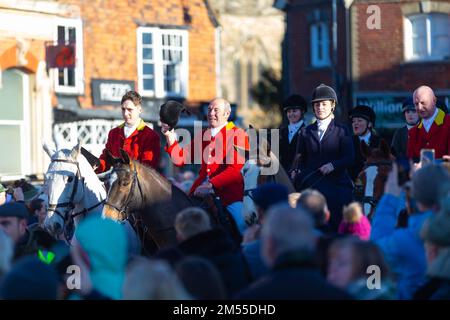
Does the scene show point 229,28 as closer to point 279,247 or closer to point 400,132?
point 400,132

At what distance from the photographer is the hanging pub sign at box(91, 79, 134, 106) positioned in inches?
1251

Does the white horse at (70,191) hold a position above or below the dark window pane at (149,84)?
below

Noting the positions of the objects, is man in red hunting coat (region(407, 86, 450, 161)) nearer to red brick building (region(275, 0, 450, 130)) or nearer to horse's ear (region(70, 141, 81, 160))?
horse's ear (region(70, 141, 81, 160))

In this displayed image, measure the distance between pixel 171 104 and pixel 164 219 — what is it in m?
1.79

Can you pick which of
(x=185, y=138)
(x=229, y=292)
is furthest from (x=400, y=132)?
(x=229, y=292)

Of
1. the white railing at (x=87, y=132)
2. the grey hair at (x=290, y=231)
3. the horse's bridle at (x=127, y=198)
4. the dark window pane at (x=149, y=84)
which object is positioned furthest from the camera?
the dark window pane at (x=149, y=84)

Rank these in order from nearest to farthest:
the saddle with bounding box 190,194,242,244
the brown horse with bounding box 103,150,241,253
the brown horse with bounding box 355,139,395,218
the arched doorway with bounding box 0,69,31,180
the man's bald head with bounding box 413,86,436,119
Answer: the brown horse with bounding box 355,139,395,218, the brown horse with bounding box 103,150,241,253, the saddle with bounding box 190,194,242,244, the man's bald head with bounding box 413,86,436,119, the arched doorway with bounding box 0,69,31,180

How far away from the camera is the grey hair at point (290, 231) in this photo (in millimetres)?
6730

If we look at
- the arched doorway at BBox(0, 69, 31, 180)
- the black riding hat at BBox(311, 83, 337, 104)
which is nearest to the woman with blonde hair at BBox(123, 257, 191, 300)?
the black riding hat at BBox(311, 83, 337, 104)

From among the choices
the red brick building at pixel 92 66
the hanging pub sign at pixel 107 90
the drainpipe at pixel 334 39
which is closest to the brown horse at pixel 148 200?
the red brick building at pixel 92 66

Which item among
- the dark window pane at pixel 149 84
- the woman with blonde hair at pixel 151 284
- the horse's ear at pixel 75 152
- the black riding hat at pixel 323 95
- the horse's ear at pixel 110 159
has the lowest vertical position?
the woman with blonde hair at pixel 151 284

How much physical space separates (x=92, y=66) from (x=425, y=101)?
67.6 ft

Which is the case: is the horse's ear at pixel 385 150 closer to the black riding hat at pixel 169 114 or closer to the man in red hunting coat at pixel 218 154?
the man in red hunting coat at pixel 218 154

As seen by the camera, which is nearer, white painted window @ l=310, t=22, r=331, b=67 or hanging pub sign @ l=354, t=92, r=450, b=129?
hanging pub sign @ l=354, t=92, r=450, b=129
